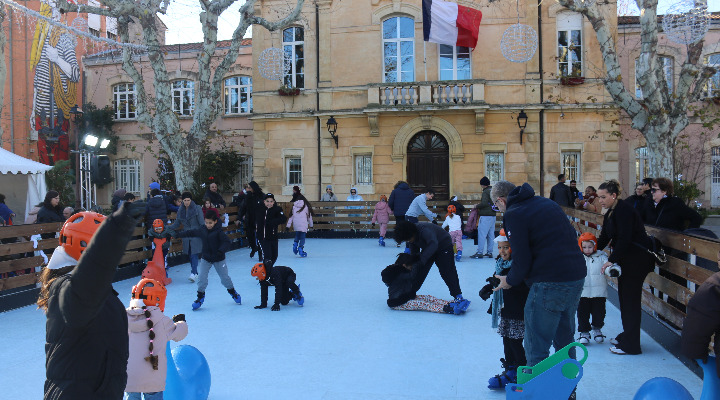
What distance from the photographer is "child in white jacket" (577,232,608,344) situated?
6.63m

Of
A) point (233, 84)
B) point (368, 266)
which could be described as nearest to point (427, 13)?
point (233, 84)

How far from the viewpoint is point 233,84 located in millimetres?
26953

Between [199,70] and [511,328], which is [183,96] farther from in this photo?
[511,328]

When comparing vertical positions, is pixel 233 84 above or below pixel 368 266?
above

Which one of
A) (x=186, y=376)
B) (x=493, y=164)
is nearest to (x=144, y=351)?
(x=186, y=376)

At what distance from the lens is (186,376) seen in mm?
4746

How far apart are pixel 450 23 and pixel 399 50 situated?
217 centimetres

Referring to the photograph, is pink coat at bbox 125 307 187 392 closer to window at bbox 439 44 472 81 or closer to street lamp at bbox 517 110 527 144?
street lamp at bbox 517 110 527 144

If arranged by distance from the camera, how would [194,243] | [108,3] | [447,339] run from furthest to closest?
[108,3] → [194,243] → [447,339]

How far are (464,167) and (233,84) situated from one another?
11.4 meters

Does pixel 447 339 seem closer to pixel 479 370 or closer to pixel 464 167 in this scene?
pixel 479 370

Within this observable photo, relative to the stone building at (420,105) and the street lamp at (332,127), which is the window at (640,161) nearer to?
the stone building at (420,105)

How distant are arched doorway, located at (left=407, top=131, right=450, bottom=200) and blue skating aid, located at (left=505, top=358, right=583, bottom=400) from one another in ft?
59.5

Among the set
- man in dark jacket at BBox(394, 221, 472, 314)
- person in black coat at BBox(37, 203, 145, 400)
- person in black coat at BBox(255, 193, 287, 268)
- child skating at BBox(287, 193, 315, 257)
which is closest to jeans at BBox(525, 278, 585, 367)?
person in black coat at BBox(37, 203, 145, 400)
